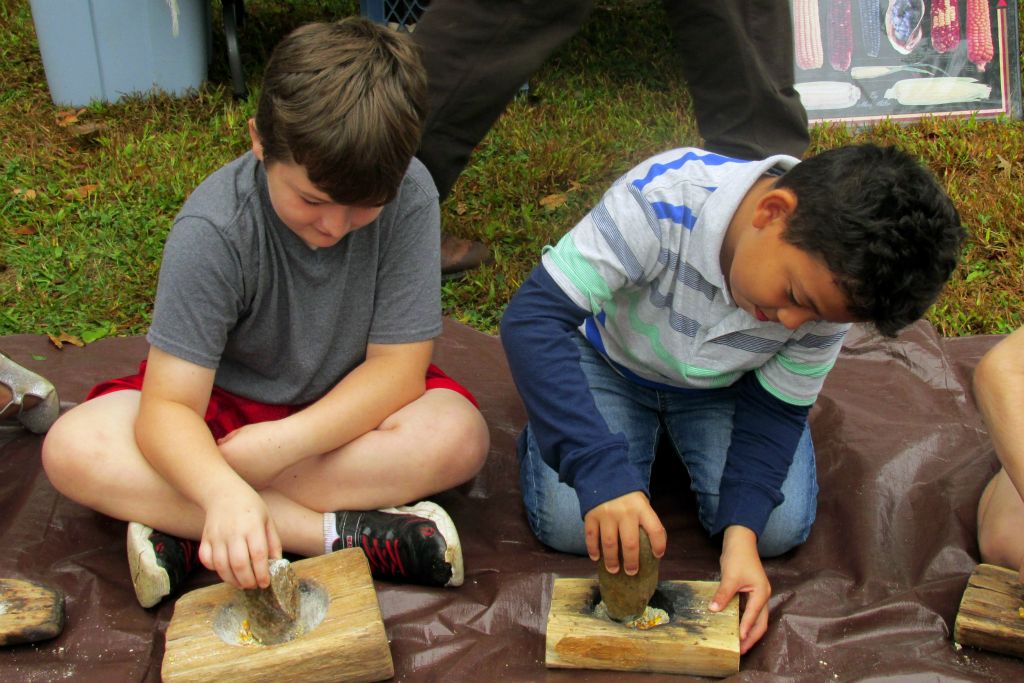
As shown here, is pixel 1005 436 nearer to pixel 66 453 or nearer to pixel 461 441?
pixel 461 441

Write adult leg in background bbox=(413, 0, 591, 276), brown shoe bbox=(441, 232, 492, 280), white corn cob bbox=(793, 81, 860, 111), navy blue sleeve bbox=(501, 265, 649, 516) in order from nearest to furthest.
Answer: navy blue sleeve bbox=(501, 265, 649, 516) < adult leg in background bbox=(413, 0, 591, 276) < brown shoe bbox=(441, 232, 492, 280) < white corn cob bbox=(793, 81, 860, 111)

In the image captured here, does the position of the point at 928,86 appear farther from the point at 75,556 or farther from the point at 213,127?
the point at 75,556

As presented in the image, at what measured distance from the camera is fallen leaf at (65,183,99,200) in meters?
3.50

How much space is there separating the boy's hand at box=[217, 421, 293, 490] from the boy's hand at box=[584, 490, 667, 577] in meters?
0.61

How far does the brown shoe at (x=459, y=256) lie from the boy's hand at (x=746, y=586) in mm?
1449

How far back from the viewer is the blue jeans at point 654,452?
7.12 feet

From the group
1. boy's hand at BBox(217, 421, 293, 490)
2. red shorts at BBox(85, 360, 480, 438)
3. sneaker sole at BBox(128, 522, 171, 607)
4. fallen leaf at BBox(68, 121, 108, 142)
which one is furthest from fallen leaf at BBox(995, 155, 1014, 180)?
fallen leaf at BBox(68, 121, 108, 142)

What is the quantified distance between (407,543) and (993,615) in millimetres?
1043

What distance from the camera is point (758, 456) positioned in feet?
7.02

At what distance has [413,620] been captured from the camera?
200 centimetres

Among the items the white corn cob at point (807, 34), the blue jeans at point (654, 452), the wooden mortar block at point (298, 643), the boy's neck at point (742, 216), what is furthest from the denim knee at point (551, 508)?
the white corn cob at point (807, 34)

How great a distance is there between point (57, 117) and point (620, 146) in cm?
204

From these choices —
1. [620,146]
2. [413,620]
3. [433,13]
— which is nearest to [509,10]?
[433,13]

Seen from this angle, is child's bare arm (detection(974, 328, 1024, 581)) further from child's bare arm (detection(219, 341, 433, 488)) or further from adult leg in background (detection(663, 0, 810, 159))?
adult leg in background (detection(663, 0, 810, 159))
